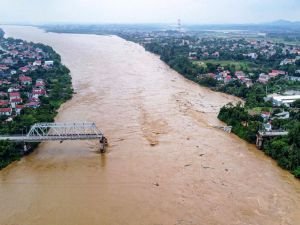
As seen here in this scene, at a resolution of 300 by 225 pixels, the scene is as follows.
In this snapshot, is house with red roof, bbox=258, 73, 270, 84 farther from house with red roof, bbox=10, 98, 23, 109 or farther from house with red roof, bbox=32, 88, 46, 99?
house with red roof, bbox=10, 98, 23, 109

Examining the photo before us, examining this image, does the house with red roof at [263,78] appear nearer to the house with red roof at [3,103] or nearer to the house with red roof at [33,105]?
the house with red roof at [33,105]

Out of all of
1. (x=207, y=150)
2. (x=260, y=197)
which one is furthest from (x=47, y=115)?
(x=260, y=197)

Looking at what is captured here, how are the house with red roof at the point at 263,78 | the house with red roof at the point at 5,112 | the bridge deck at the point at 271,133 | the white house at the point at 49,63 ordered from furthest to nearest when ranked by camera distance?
the white house at the point at 49,63 → the house with red roof at the point at 263,78 → the house with red roof at the point at 5,112 → the bridge deck at the point at 271,133

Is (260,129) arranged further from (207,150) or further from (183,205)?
(183,205)

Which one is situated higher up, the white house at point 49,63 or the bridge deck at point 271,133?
the white house at point 49,63

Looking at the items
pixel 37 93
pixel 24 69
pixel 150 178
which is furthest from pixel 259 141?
pixel 24 69

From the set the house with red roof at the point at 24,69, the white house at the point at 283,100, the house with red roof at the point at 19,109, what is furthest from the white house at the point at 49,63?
the white house at the point at 283,100

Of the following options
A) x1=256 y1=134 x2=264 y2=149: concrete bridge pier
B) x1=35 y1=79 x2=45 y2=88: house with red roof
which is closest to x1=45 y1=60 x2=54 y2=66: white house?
x1=35 y1=79 x2=45 y2=88: house with red roof
